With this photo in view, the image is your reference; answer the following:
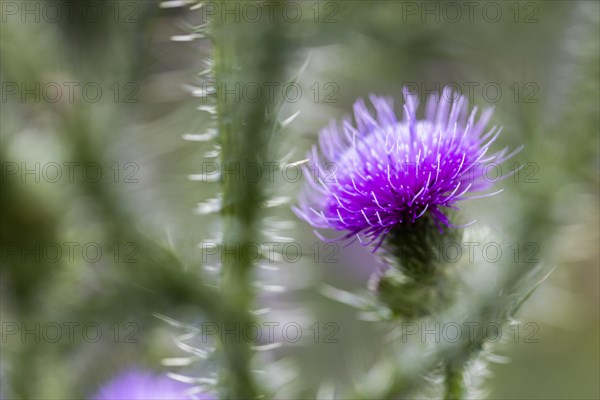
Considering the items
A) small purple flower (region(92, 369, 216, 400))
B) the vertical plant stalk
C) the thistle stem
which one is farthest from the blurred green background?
the thistle stem

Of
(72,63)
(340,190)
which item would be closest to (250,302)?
(340,190)

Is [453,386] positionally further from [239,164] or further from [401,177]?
[239,164]

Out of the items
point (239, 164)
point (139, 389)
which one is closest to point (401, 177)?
point (239, 164)

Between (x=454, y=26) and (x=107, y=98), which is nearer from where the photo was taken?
(x=107, y=98)

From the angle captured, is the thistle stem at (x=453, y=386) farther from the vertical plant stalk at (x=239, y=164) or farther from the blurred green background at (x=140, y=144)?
the blurred green background at (x=140, y=144)

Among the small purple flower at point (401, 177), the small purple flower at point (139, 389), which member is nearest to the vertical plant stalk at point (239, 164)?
the small purple flower at point (401, 177)

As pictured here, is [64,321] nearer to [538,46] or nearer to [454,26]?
[454,26]
